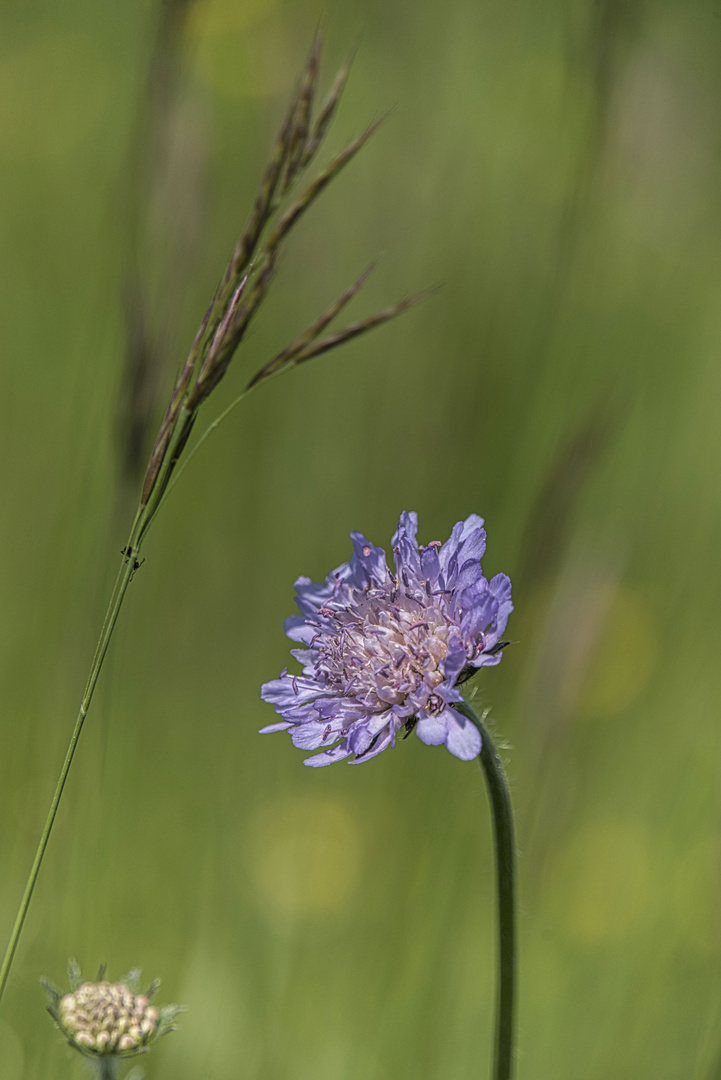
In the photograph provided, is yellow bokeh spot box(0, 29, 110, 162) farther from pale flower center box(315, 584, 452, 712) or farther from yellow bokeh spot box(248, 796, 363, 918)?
pale flower center box(315, 584, 452, 712)

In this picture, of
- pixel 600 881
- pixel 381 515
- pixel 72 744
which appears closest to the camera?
pixel 72 744

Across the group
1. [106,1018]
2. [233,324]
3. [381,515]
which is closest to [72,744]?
[106,1018]

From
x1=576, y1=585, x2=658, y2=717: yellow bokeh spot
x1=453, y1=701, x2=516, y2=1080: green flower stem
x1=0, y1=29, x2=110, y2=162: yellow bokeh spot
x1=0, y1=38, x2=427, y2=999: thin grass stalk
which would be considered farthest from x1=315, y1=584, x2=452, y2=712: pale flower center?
x1=0, y1=29, x2=110, y2=162: yellow bokeh spot

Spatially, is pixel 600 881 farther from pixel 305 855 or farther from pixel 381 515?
pixel 381 515

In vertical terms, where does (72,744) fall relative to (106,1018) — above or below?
above

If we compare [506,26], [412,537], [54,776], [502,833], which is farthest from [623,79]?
[506,26]

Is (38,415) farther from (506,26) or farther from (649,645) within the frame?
(506,26)
